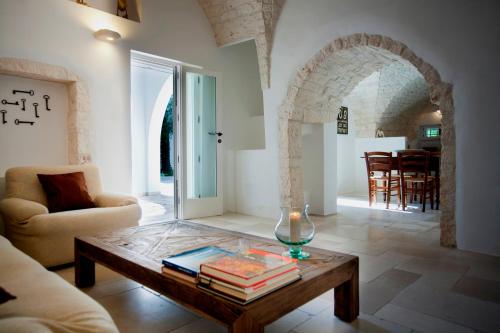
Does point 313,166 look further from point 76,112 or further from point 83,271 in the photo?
point 83,271

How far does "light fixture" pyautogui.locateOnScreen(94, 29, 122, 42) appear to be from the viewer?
3.71 metres

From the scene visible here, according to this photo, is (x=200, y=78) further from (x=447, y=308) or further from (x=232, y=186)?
(x=447, y=308)

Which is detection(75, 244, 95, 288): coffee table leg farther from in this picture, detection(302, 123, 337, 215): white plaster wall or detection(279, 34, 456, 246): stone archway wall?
detection(302, 123, 337, 215): white plaster wall

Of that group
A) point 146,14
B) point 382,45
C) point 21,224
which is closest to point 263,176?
point 382,45

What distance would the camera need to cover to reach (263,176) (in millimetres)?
4863

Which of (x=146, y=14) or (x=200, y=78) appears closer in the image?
(x=146, y=14)

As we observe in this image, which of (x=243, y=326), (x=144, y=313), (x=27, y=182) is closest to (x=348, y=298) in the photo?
(x=243, y=326)

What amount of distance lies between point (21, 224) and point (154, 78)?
5.12 m

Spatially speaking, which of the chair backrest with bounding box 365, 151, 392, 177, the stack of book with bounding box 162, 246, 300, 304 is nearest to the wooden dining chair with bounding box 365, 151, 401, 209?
the chair backrest with bounding box 365, 151, 392, 177

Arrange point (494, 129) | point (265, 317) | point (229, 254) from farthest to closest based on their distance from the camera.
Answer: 1. point (494, 129)
2. point (229, 254)
3. point (265, 317)

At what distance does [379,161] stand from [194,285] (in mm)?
4789

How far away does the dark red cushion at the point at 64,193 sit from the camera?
9.73ft

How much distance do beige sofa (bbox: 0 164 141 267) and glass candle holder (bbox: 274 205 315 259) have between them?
1749 mm

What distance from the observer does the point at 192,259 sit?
156 cm
